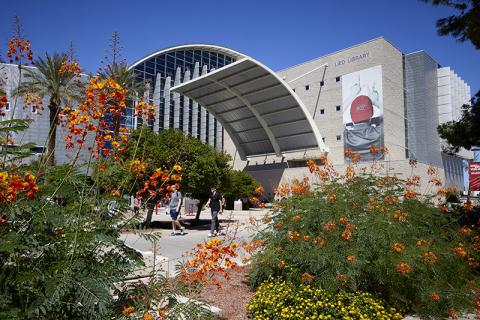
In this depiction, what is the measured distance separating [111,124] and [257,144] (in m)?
47.7

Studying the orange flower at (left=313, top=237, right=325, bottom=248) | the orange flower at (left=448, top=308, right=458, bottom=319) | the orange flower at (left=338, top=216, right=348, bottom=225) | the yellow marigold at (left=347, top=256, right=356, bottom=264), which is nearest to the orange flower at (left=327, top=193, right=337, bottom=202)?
the orange flower at (left=338, top=216, right=348, bottom=225)

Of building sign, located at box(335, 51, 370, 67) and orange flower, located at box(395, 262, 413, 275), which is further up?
building sign, located at box(335, 51, 370, 67)

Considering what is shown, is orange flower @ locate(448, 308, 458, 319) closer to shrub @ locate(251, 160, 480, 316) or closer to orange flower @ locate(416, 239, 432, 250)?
shrub @ locate(251, 160, 480, 316)

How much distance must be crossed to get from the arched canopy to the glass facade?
19880 mm

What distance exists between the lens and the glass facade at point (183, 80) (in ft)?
218

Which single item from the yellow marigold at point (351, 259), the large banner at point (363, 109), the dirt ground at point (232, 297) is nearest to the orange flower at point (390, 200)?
the yellow marigold at point (351, 259)

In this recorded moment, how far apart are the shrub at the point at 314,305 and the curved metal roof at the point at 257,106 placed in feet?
111

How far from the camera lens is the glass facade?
6638cm

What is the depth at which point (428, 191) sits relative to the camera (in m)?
7.16

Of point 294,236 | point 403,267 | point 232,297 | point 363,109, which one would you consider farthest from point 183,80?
point 403,267

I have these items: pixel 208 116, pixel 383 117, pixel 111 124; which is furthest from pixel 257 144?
pixel 111 124

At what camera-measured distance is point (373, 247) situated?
15.5ft

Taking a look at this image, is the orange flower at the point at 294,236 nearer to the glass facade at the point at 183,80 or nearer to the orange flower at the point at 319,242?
the orange flower at the point at 319,242

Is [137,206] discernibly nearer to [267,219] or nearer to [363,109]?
[267,219]
